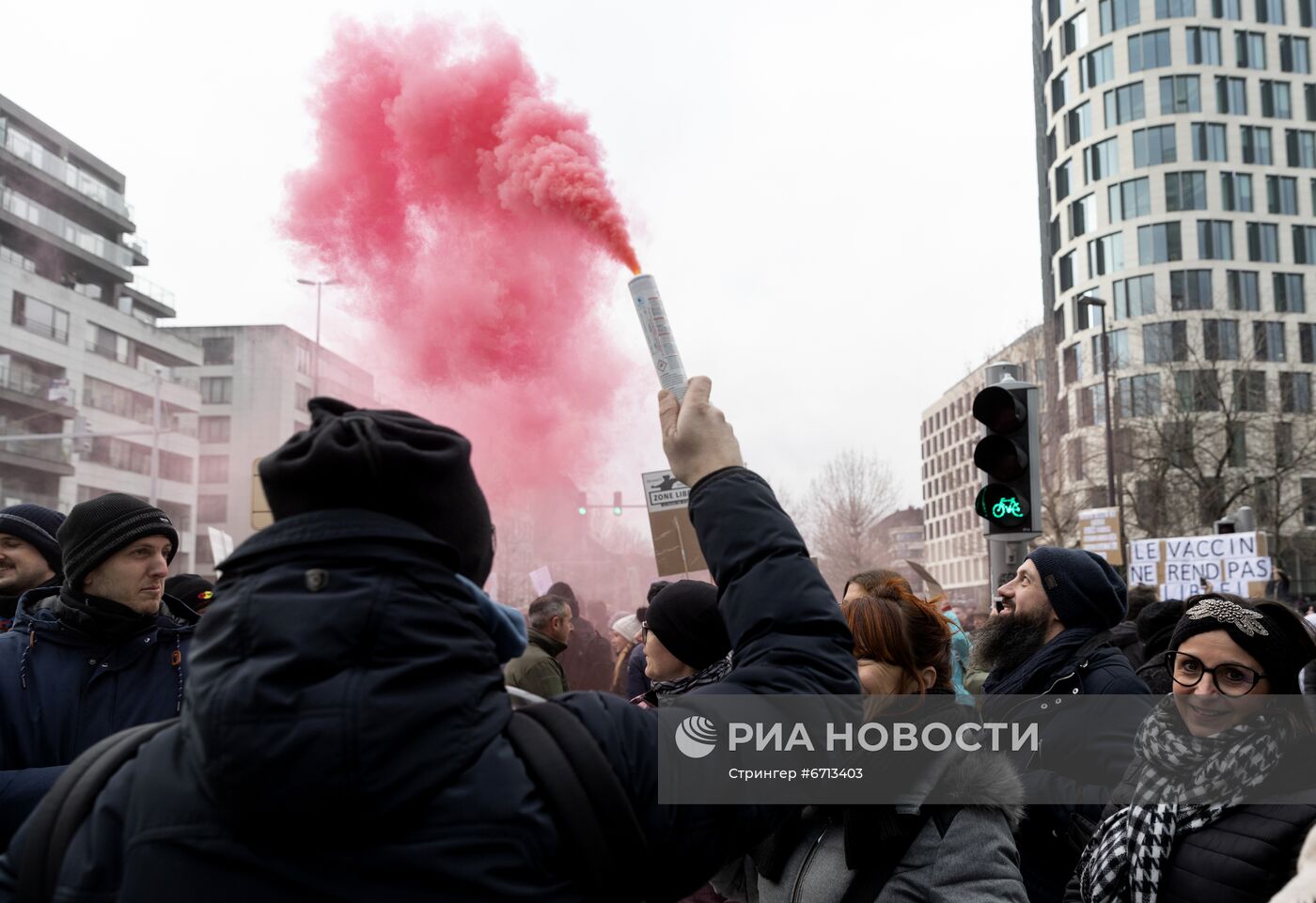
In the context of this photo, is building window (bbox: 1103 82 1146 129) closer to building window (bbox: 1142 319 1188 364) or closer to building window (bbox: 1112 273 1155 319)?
building window (bbox: 1112 273 1155 319)

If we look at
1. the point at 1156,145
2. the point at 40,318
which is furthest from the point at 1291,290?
the point at 40,318

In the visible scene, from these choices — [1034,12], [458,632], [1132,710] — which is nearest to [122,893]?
[458,632]

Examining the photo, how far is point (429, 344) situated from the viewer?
37.9 feet

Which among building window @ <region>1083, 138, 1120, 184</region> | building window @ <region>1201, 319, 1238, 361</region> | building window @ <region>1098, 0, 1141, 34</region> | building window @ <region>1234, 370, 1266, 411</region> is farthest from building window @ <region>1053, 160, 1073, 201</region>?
building window @ <region>1234, 370, 1266, 411</region>

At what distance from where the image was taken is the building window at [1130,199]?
222ft

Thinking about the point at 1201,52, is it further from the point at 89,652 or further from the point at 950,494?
the point at 89,652

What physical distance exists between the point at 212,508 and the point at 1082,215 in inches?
2321

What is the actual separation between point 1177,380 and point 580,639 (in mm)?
33404

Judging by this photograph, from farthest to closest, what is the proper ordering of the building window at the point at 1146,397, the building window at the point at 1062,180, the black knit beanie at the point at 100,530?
1. the building window at the point at 1062,180
2. the building window at the point at 1146,397
3. the black knit beanie at the point at 100,530

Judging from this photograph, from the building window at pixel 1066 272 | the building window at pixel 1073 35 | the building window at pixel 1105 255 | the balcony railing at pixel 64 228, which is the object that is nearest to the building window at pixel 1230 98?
the building window at pixel 1073 35

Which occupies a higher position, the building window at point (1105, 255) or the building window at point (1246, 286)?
the building window at point (1105, 255)

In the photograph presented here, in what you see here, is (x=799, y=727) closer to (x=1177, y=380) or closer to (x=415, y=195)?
(x=415, y=195)

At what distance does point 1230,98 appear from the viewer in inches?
2682

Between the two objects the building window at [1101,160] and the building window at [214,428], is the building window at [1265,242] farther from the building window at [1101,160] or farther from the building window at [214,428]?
the building window at [214,428]
